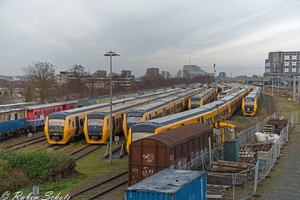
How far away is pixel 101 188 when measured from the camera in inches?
731

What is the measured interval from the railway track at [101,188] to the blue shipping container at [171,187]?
4699 mm

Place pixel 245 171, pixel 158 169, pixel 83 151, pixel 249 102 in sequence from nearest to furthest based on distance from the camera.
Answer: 1. pixel 158 169
2. pixel 245 171
3. pixel 83 151
4. pixel 249 102

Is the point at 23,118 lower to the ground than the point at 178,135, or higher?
lower

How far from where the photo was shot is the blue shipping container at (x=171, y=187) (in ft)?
36.3

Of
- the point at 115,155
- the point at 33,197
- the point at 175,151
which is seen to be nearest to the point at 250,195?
the point at 175,151

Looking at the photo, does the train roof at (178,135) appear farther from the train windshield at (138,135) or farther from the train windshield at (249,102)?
the train windshield at (249,102)

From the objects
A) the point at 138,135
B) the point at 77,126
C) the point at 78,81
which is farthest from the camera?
the point at 78,81

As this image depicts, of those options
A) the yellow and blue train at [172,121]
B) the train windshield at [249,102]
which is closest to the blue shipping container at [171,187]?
the yellow and blue train at [172,121]

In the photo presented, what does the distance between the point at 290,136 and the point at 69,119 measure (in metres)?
21.8

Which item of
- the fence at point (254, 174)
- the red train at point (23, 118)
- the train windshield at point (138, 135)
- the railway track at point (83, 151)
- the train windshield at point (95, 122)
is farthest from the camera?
the red train at point (23, 118)

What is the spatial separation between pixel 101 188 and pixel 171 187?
778 centimetres

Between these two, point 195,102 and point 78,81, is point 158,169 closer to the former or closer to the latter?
point 195,102

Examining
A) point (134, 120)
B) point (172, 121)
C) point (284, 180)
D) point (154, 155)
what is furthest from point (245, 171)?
point (134, 120)

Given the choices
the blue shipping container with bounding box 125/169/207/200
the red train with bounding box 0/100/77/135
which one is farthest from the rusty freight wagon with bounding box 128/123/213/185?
the red train with bounding box 0/100/77/135
